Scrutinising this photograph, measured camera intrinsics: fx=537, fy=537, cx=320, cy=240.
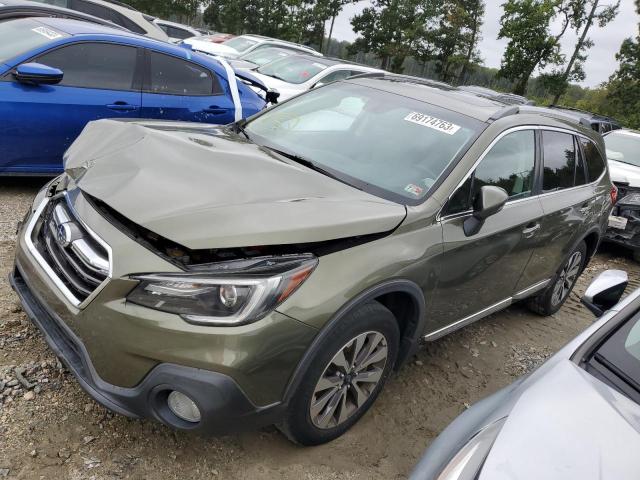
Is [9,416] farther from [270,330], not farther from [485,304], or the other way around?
[485,304]

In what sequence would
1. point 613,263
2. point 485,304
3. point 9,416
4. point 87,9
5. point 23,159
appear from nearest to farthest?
1. point 9,416
2. point 485,304
3. point 23,159
4. point 613,263
5. point 87,9

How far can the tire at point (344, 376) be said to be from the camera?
7.48 feet

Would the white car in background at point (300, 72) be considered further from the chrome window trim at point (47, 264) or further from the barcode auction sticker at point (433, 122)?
the chrome window trim at point (47, 264)

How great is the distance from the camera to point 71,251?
2.26m

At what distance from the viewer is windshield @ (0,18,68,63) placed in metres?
4.47

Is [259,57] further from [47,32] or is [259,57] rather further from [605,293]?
[605,293]

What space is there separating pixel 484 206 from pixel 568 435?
1.36 metres

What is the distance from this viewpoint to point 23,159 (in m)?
4.50

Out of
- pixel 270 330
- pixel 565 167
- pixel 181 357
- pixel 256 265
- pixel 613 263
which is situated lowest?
pixel 613 263

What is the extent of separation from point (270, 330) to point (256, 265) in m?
0.26

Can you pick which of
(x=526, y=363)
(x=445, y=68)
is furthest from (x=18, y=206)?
Answer: (x=445, y=68)

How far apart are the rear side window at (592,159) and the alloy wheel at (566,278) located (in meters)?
0.67

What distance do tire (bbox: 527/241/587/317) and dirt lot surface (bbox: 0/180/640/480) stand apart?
136 centimetres

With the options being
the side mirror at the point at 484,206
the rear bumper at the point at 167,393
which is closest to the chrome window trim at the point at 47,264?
the rear bumper at the point at 167,393
